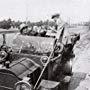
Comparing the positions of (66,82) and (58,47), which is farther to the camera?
(66,82)

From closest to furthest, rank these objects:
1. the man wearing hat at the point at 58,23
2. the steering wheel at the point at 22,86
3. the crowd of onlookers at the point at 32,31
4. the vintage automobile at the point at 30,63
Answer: the steering wheel at the point at 22,86 → the vintage automobile at the point at 30,63 → the crowd of onlookers at the point at 32,31 → the man wearing hat at the point at 58,23

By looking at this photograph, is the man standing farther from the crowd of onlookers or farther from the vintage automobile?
the vintage automobile

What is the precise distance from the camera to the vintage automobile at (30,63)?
7285 millimetres

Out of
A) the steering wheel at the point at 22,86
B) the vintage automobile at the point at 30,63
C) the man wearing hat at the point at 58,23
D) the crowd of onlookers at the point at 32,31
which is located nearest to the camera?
the steering wheel at the point at 22,86

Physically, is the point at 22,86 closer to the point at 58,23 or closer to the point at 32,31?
the point at 32,31

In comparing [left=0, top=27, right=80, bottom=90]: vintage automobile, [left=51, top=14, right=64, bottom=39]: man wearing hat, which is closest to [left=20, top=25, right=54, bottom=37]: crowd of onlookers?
[left=0, top=27, right=80, bottom=90]: vintage automobile

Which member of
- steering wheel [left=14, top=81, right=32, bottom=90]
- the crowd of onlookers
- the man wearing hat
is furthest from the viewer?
the man wearing hat

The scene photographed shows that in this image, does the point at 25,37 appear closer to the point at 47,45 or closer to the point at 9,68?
the point at 47,45

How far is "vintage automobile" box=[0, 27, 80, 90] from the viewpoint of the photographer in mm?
7285

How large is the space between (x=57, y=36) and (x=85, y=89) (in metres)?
2.80

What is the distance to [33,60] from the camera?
28.8 feet

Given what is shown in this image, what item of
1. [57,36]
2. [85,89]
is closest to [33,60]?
[57,36]

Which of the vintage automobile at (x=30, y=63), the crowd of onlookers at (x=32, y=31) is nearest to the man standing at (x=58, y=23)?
the crowd of onlookers at (x=32, y=31)

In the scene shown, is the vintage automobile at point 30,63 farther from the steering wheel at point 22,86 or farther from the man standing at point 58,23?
the man standing at point 58,23
